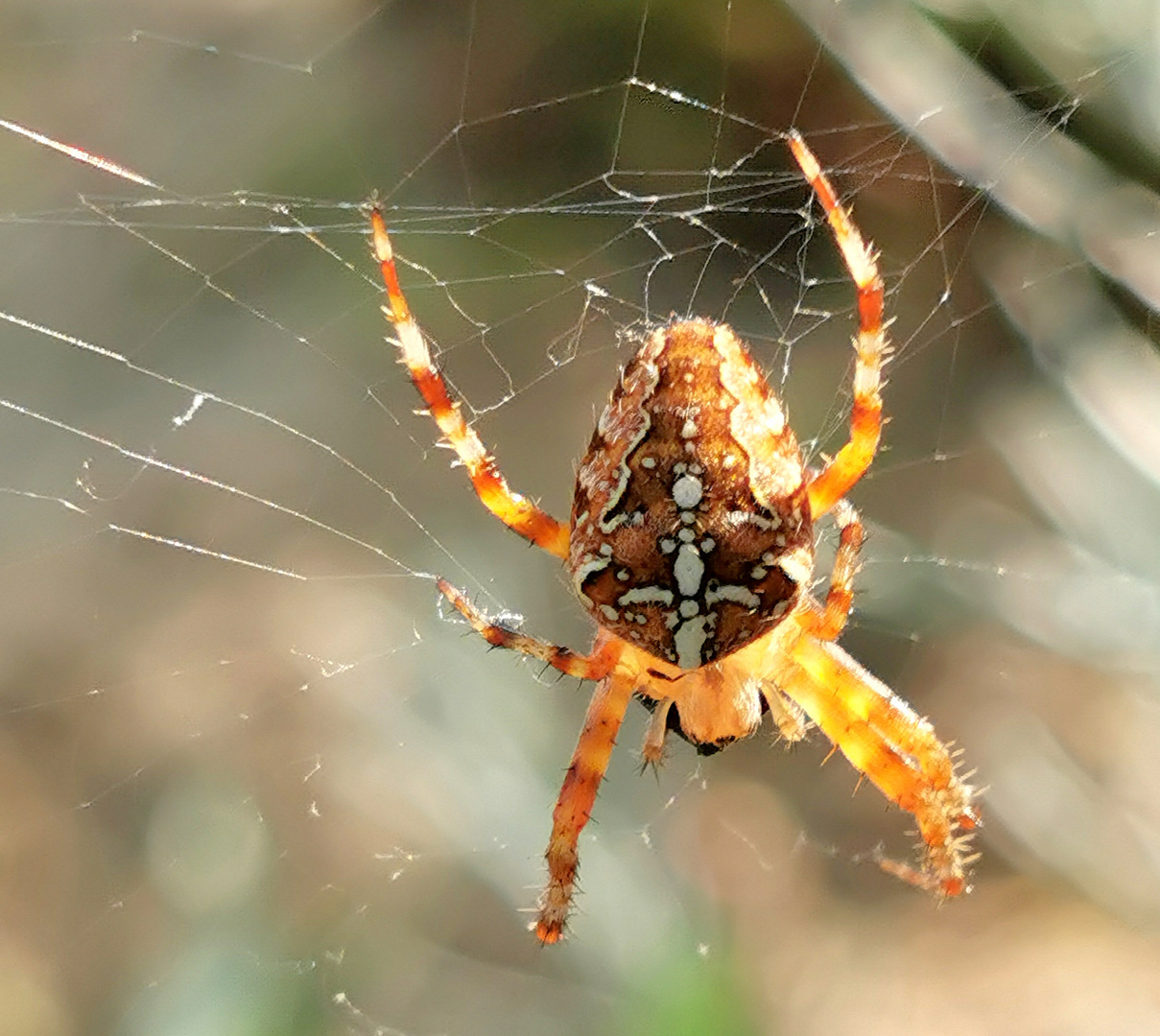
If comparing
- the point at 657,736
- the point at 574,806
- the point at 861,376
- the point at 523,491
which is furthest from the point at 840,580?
the point at 523,491

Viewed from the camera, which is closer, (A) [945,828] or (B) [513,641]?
(B) [513,641]

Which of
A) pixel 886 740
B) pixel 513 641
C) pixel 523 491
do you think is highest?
pixel 513 641

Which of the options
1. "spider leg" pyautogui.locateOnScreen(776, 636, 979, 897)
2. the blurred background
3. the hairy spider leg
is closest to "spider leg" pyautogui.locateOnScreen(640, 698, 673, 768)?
the hairy spider leg

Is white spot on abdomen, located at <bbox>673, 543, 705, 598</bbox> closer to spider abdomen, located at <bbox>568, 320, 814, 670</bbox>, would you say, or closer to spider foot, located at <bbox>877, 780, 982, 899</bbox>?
spider abdomen, located at <bbox>568, 320, 814, 670</bbox>

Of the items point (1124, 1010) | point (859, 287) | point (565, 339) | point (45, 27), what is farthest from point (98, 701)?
point (1124, 1010)

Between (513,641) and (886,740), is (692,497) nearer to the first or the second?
(513,641)

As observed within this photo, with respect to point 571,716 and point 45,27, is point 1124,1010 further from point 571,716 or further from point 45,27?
point 45,27
